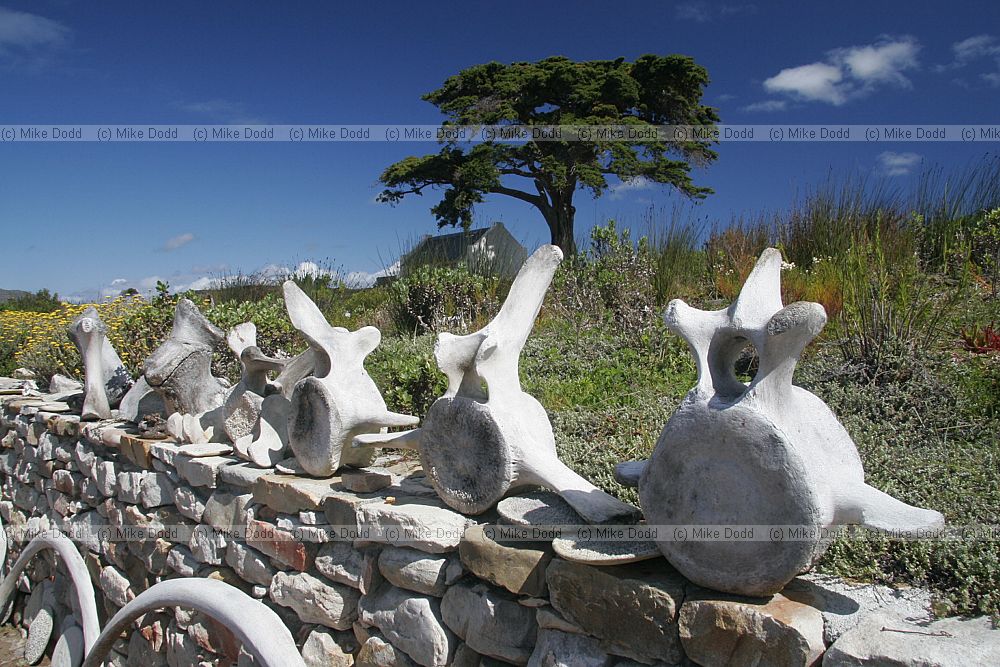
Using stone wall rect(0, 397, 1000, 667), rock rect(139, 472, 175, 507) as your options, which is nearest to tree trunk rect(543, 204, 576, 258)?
stone wall rect(0, 397, 1000, 667)

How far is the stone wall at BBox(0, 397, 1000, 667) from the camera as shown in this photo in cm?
148

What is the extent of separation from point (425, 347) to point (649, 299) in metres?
1.66

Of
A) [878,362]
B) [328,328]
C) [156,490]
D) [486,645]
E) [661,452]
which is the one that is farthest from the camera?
[156,490]

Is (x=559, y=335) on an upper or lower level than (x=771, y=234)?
lower

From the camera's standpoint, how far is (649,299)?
15.7 feet

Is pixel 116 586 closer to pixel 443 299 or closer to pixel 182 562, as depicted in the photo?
pixel 182 562

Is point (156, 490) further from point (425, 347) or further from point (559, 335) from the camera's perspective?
point (559, 335)

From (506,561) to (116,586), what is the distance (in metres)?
3.23

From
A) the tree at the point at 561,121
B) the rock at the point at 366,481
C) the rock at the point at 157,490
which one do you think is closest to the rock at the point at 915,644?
the rock at the point at 366,481

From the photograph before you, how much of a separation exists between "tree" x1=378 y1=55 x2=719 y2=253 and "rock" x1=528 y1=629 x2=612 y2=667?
638 inches

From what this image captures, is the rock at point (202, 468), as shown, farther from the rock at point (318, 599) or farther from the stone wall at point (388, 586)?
the rock at point (318, 599)

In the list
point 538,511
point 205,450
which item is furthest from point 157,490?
point 538,511

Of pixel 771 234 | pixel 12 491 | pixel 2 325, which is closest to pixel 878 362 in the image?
pixel 771 234

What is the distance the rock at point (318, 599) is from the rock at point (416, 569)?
0.29 metres
